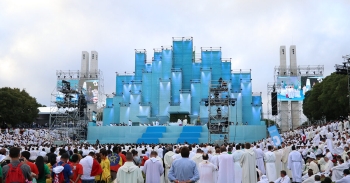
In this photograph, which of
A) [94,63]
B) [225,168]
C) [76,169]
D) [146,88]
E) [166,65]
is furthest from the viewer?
[94,63]

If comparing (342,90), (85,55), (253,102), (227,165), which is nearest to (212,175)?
(227,165)

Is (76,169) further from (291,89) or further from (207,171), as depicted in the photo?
(291,89)

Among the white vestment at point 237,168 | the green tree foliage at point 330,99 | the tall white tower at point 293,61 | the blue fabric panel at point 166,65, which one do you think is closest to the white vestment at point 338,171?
the white vestment at point 237,168

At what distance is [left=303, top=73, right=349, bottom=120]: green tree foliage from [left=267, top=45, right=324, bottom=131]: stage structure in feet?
15.6

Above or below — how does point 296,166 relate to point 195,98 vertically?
below

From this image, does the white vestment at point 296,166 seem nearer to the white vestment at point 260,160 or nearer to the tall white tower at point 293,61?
the white vestment at point 260,160

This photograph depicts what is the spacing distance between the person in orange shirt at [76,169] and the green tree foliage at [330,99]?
36.4m

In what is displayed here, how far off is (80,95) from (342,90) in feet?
85.9

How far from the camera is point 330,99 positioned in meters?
43.9

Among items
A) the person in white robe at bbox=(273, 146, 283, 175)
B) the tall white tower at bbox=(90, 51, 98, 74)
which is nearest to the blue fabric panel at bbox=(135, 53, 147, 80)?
the tall white tower at bbox=(90, 51, 98, 74)

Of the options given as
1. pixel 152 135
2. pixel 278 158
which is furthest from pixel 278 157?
pixel 152 135

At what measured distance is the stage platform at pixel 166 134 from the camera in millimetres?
37156

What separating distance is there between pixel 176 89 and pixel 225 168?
39.6 meters

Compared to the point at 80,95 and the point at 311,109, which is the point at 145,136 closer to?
the point at 80,95
